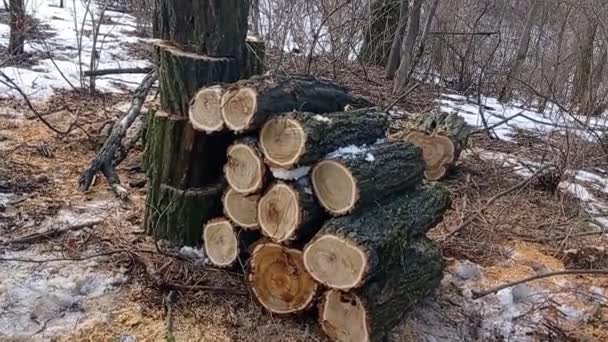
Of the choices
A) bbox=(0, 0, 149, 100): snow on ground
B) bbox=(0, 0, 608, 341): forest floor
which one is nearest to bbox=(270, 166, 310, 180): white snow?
bbox=(0, 0, 608, 341): forest floor

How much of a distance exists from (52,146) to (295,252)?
2.38 m

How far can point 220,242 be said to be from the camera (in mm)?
2518

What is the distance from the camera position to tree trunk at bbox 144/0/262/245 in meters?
2.52

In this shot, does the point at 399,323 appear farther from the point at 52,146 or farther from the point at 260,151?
the point at 52,146

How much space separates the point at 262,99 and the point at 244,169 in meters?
0.32

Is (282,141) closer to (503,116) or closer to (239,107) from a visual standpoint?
(239,107)

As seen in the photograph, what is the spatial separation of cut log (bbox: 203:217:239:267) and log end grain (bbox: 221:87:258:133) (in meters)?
0.48

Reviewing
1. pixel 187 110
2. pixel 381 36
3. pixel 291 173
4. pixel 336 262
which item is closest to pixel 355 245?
pixel 336 262

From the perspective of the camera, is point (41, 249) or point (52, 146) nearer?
point (41, 249)

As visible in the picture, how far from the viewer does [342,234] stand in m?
2.08

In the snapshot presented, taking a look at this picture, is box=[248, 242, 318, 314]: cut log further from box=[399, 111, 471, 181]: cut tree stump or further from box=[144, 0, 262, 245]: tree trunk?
box=[399, 111, 471, 181]: cut tree stump

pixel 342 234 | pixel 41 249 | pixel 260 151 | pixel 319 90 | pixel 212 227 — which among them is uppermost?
pixel 319 90

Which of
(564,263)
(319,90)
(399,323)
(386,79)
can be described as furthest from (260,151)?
(386,79)

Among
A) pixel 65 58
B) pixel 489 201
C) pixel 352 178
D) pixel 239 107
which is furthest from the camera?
pixel 65 58
